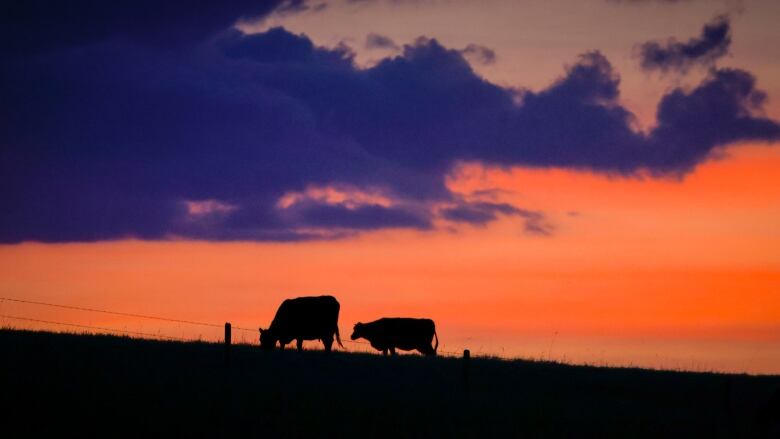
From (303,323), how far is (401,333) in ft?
32.3

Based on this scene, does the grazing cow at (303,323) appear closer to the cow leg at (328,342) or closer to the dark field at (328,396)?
the cow leg at (328,342)

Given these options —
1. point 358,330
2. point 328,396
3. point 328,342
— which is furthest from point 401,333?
point 328,396

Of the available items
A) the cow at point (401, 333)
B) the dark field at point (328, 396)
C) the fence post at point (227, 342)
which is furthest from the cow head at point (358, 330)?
the fence post at point (227, 342)

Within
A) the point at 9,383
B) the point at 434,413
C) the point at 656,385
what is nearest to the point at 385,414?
the point at 434,413

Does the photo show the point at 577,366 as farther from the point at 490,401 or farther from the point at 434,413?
the point at 434,413

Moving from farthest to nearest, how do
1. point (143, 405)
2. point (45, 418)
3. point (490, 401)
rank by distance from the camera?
point (490, 401) → point (143, 405) → point (45, 418)

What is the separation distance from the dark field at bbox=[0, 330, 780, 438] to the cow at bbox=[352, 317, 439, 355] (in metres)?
14.0

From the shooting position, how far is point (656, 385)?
31031 mm

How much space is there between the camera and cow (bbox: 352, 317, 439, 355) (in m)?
47.0

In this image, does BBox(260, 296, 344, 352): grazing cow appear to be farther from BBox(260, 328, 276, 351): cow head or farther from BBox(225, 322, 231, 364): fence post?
BBox(225, 322, 231, 364): fence post

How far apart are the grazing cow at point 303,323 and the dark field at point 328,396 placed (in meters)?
5.11

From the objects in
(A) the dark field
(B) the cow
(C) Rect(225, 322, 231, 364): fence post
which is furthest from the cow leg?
(C) Rect(225, 322, 231, 364): fence post

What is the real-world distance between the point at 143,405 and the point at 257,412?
221cm

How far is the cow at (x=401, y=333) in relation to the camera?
154ft
